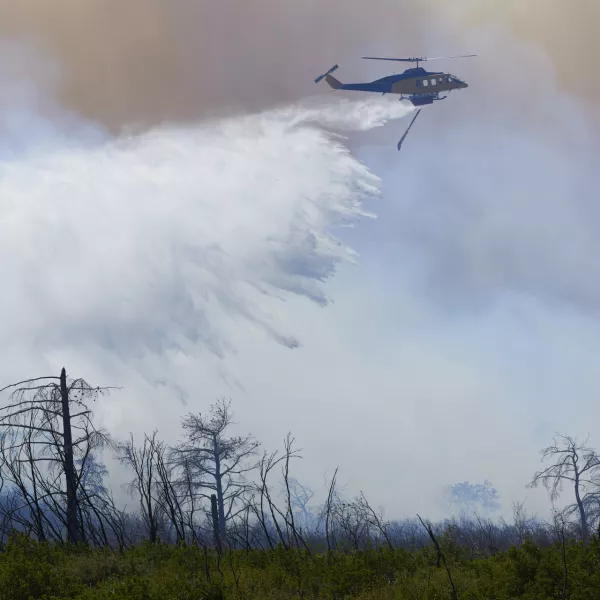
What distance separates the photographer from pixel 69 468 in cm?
2027

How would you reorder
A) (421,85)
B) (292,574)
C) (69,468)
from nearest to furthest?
(292,574)
(69,468)
(421,85)

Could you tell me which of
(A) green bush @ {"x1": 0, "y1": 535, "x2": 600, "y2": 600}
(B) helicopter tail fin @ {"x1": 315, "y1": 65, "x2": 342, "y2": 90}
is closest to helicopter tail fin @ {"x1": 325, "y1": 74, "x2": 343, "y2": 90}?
(B) helicopter tail fin @ {"x1": 315, "y1": 65, "x2": 342, "y2": 90}

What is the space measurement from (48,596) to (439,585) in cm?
680

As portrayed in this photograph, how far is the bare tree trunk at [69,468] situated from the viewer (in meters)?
19.2

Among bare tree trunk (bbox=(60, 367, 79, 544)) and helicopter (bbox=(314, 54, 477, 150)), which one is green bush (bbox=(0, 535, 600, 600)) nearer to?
bare tree trunk (bbox=(60, 367, 79, 544))

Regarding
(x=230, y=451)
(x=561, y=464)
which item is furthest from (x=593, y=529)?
(x=230, y=451)

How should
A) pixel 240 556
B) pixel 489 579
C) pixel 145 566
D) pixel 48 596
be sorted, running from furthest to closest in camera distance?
pixel 240 556 → pixel 145 566 → pixel 48 596 → pixel 489 579

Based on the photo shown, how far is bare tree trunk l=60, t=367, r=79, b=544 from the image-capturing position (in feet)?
63.1

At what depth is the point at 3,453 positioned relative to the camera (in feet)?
60.1

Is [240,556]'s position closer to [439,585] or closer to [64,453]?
[439,585]

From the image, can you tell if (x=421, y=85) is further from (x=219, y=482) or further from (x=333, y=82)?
(x=219, y=482)

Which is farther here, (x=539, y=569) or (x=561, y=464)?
(x=561, y=464)

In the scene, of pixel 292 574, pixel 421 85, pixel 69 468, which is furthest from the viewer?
pixel 421 85

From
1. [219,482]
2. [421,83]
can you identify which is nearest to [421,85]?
[421,83]
